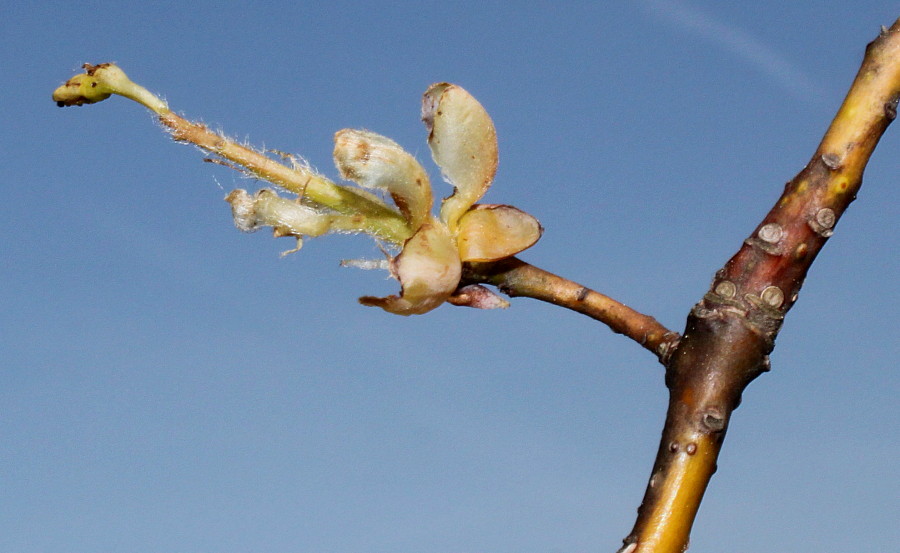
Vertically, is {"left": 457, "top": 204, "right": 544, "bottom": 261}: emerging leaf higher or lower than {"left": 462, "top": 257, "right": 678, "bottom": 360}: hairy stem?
higher

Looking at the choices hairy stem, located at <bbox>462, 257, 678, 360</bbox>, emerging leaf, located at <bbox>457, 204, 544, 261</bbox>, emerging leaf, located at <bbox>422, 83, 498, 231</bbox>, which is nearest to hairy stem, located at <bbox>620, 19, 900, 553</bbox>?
hairy stem, located at <bbox>462, 257, 678, 360</bbox>

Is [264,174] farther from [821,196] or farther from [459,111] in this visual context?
[821,196]

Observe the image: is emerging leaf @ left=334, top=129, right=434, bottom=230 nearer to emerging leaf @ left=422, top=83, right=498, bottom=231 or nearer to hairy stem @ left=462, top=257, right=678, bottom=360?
emerging leaf @ left=422, top=83, right=498, bottom=231

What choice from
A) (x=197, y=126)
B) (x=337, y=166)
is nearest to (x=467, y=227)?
(x=337, y=166)

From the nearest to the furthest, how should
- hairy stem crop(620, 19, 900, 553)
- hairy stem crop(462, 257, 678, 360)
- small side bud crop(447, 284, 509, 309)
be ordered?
hairy stem crop(620, 19, 900, 553), hairy stem crop(462, 257, 678, 360), small side bud crop(447, 284, 509, 309)

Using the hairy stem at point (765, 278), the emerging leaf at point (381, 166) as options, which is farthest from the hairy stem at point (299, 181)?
the hairy stem at point (765, 278)

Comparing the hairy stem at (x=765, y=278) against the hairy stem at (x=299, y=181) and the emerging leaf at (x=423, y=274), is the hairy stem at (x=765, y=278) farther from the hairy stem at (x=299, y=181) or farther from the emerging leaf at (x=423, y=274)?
the hairy stem at (x=299, y=181)

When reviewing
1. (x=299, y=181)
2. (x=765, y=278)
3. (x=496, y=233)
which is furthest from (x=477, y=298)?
(x=765, y=278)
